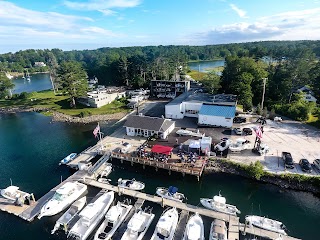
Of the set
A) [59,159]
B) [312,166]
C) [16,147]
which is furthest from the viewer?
[16,147]

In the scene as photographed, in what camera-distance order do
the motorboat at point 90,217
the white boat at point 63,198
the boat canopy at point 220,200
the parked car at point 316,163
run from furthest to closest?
the parked car at point 316,163
the boat canopy at point 220,200
the white boat at point 63,198
the motorboat at point 90,217

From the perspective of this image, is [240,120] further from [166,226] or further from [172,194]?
[166,226]

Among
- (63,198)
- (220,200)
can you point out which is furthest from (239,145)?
(63,198)

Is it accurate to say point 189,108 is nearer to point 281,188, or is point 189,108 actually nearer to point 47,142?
point 281,188

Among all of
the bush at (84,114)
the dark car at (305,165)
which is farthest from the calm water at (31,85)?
the dark car at (305,165)

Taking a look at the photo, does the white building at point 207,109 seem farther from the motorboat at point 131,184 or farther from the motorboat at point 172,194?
the motorboat at point 131,184

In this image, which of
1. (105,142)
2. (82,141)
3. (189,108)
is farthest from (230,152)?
(82,141)

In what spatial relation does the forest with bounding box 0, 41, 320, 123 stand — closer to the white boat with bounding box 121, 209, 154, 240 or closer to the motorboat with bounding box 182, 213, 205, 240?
the motorboat with bounding box 182, 213, 205, 240
